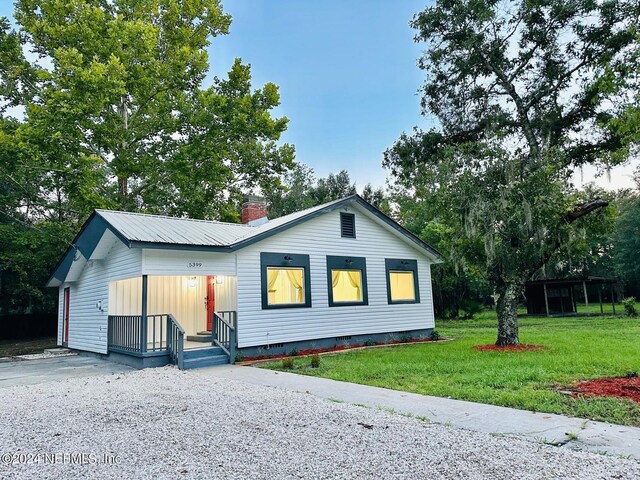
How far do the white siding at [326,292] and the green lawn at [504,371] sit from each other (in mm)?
1396

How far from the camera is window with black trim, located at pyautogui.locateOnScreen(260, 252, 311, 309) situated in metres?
11.2

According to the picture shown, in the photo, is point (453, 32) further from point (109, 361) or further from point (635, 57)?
point (109, 361)

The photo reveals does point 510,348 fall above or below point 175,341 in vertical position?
below

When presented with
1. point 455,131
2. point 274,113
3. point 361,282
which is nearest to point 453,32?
point 455,131

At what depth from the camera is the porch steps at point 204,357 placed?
925 centimetres

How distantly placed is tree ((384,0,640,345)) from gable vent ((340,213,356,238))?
2.79m

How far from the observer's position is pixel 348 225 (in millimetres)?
13109

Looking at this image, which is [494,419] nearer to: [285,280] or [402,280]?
[285,280]

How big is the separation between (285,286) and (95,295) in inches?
212

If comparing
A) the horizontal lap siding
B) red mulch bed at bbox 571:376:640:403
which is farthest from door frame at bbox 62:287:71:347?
red mulch bed at bbox 571:376:640:403

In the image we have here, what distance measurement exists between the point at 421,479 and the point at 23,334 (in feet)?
79.3

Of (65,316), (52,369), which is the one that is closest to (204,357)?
(52,369)

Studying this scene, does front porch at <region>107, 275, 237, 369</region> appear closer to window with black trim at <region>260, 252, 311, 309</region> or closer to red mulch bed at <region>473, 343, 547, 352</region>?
window with black trim at <region>260, 252, 311, 309</region>

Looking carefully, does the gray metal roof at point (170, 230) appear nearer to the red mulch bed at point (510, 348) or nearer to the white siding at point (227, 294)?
the white siding at point (227, 294)
